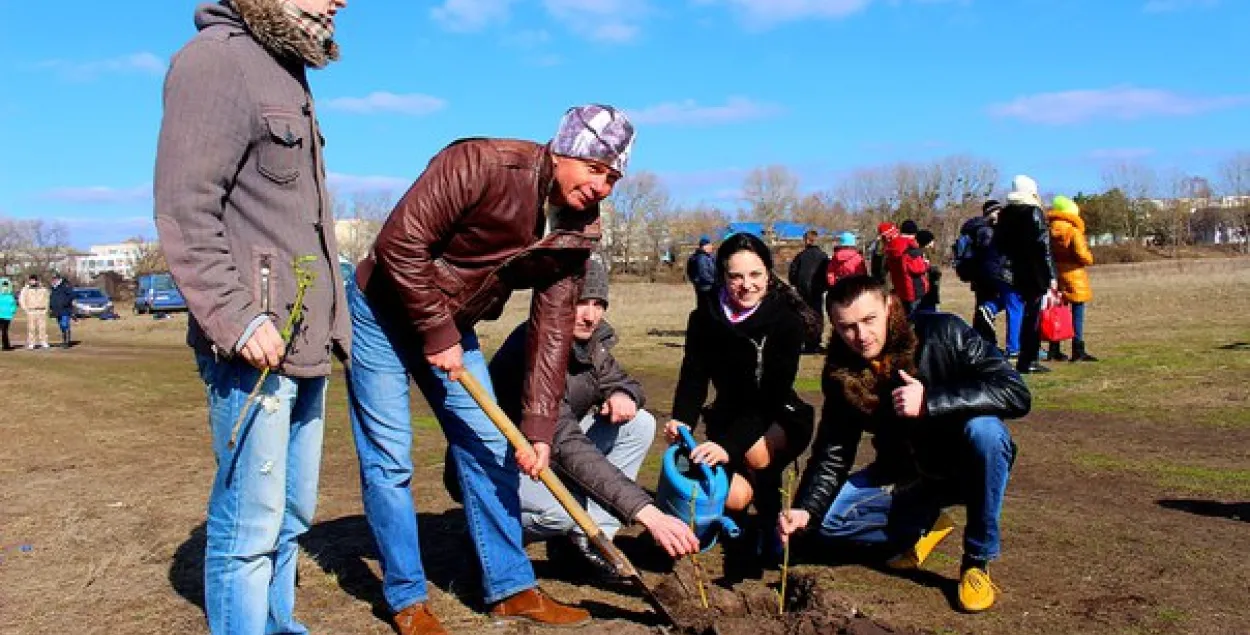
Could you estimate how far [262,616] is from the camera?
3287 millimetres

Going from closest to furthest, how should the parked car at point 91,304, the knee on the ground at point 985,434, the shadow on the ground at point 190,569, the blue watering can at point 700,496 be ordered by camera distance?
the knee on the ground at point 985,434
the shadow on the ground at point 190,569
the blue watering can at point 700,496
the parked car at point 91,304

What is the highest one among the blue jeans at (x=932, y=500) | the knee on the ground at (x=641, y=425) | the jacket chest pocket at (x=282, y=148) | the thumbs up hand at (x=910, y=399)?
the jacket chest pocket at (x=282, y=148)

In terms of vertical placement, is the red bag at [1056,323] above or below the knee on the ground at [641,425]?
below

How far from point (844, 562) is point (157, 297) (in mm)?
43342

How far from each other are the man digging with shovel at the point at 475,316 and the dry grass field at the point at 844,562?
306 millimetres

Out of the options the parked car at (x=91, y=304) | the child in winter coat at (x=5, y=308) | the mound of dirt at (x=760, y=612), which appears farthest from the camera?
the parked car at (x=91, y=304)

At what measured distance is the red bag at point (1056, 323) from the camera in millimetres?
A: 11062

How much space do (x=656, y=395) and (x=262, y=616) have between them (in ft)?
25.9

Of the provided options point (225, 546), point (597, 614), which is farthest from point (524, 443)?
point (225, 546)

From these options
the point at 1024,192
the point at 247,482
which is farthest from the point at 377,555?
the point at 1024,192

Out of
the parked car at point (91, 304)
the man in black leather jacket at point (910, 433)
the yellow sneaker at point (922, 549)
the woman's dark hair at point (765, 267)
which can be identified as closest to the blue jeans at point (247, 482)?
the man in black leather jacket at point (910, 433)

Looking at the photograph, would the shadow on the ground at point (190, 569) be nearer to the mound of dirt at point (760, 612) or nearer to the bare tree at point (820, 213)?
the mound of dirt at point (760, 612)

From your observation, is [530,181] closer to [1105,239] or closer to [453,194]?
[453,194]

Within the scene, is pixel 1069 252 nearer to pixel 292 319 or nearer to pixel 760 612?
pixel 760 612
